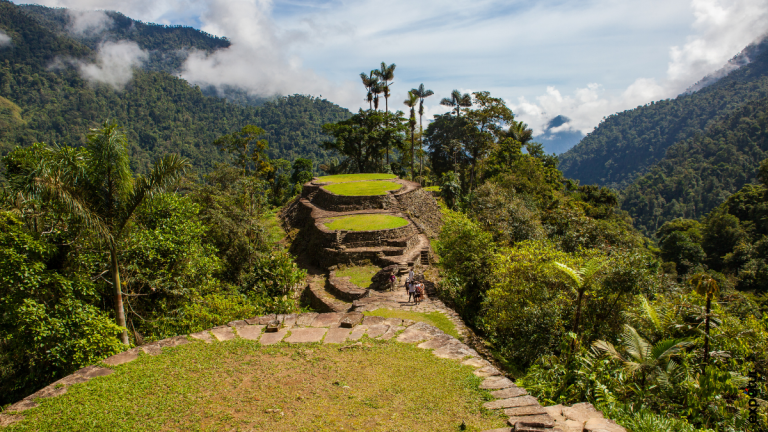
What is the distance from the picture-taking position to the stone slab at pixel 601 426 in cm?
423

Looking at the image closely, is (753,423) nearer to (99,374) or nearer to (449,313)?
(449,313)

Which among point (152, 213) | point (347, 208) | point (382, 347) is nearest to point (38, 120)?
point (347, 208)

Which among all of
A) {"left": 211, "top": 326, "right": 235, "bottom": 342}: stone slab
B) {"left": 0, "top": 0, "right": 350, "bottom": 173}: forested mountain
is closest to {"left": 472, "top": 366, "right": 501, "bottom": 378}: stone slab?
{"left": 211, "top": 326, "right": 235, "bottom": 342}: stone slab

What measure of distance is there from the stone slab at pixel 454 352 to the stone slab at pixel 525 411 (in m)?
1.53

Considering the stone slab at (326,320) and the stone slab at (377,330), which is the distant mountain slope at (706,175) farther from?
the stone slab at (326,320)

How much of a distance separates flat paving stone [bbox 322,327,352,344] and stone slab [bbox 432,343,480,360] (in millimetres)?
1532

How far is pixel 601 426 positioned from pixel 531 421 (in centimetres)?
77

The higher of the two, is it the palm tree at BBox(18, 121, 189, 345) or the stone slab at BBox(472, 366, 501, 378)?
the palm tree at BBox(18, 121, 189, 345)

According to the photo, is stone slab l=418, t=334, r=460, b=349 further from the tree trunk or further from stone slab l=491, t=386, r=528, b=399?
the tree trunk

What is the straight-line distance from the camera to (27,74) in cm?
8962

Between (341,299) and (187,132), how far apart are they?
9503 cm

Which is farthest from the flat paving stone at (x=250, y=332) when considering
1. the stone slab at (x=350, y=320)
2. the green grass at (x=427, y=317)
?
the green grass at (x=427, y=317)

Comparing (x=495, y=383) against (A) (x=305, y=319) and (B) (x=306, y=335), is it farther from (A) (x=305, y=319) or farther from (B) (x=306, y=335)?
(A) (x=305, y=319)

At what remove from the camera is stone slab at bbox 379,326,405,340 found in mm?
6879
